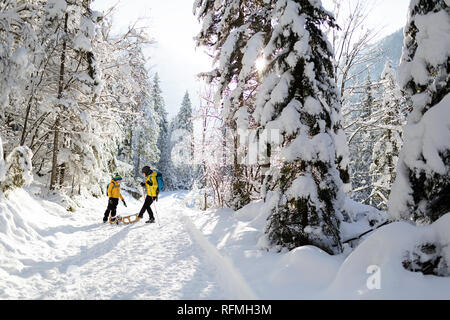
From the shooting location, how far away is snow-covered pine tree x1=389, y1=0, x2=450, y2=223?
12.6 feet

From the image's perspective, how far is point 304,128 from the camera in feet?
19.4

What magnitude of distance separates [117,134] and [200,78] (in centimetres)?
548

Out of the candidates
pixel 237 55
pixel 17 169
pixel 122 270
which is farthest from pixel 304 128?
pixel 17 169

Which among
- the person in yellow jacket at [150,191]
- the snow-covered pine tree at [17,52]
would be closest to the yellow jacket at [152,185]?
the person in yellow jacket at [150,191]

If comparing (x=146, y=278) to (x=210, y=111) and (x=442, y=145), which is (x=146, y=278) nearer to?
(x=442, y=145)

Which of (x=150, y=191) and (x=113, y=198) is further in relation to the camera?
(x=150, y=191)

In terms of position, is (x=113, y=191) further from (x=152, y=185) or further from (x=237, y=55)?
(x=237, y=55)

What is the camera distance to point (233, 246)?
6.68m

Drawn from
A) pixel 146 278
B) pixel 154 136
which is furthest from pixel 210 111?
pixel 154 136

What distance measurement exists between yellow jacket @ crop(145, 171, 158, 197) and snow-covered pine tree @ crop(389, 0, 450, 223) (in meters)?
8.51

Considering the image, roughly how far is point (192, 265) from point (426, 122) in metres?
4.92

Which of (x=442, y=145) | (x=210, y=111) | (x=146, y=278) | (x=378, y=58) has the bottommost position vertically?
(x=146, y=278)

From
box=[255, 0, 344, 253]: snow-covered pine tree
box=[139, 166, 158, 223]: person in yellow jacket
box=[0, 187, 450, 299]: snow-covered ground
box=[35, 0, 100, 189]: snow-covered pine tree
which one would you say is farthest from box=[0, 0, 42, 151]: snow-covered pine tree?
box=[255, 0, 344, 253]: snow-covered pine tree

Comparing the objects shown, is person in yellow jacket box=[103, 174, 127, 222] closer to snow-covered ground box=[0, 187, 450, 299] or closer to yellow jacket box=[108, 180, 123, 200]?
yellow jacket box=[108, 180, 123, 200]
